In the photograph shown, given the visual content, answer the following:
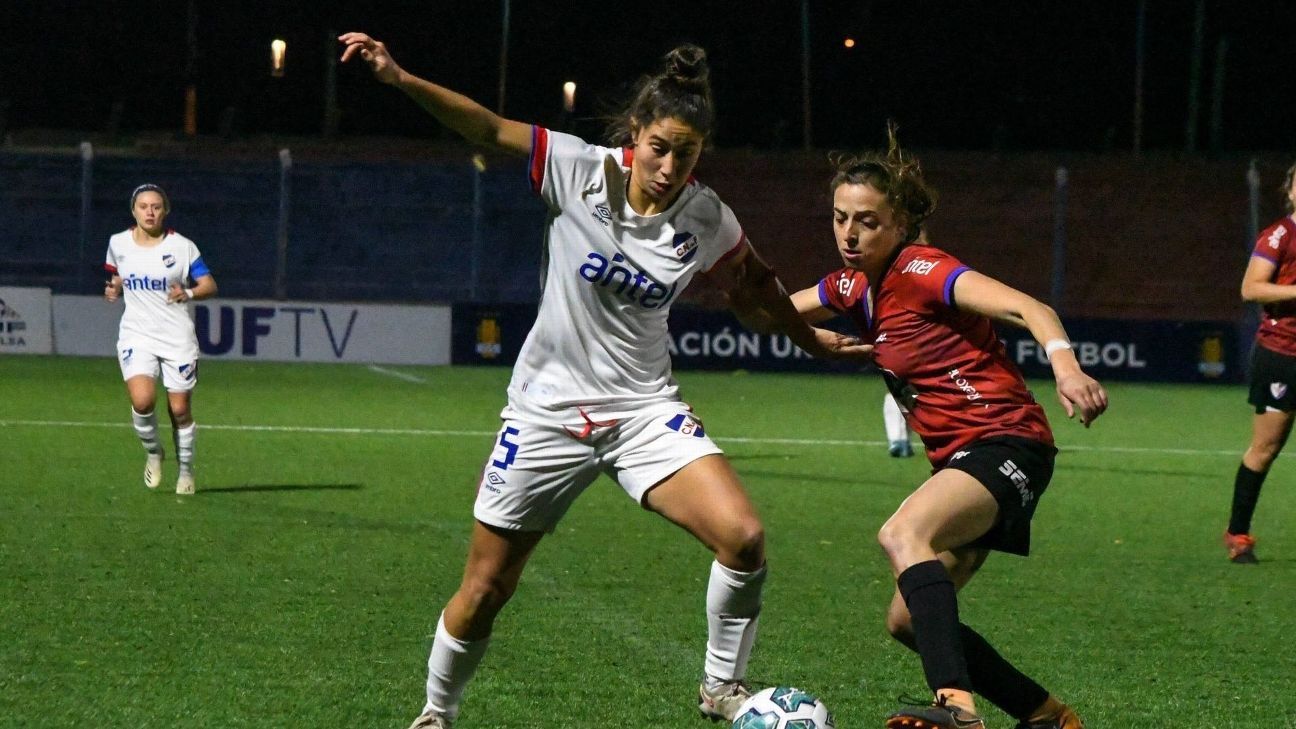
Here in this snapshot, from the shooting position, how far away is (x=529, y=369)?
4816mm

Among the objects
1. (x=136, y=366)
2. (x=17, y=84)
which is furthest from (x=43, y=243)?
(x=136, y=366)

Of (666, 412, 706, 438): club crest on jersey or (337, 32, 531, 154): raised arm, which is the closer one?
(337, 32, 531, 154): raised arm

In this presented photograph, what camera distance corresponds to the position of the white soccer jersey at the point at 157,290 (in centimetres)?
1047

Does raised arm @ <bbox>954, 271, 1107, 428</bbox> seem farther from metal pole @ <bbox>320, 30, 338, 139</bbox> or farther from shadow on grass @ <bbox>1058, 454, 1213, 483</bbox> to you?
metal pole @ <bbox>320, 30, 338, 139</bbox>

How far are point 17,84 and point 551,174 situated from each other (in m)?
34.4

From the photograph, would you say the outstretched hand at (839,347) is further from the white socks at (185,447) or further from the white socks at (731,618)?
the white socks at (185,447)

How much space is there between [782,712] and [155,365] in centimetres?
679

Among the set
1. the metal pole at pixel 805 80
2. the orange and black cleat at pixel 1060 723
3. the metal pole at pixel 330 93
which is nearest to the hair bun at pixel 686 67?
the orange and black cleat at pixel 1060 723

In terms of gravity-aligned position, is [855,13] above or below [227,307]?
above

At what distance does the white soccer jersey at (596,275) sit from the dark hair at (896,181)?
0.49 metres

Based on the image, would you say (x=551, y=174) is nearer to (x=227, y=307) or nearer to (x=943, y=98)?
(x=227, y=307)

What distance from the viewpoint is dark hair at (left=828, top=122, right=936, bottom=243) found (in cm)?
491

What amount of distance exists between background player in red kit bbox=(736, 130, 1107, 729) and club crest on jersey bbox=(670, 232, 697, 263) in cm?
44

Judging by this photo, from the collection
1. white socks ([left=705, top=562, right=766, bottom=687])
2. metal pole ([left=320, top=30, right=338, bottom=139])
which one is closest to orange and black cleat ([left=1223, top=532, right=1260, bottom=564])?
white socks ([left=705, top=562, right=766, bottom=687])
